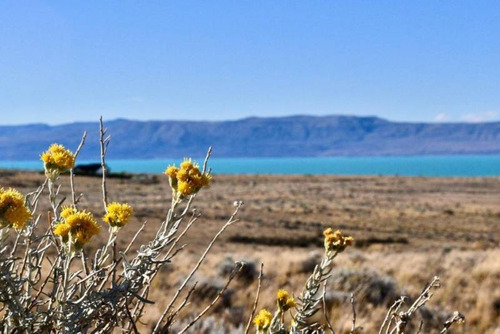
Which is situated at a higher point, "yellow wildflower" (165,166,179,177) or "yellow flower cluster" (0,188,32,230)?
"yellow wildflower" (165,166,179,177)

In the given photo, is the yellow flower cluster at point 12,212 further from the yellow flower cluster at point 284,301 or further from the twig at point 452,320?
Result: the twig at point 452,320

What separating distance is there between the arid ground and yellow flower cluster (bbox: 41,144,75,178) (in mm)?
2864

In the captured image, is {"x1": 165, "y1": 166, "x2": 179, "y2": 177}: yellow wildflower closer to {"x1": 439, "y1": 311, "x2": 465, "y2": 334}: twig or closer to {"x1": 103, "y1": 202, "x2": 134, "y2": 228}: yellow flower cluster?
{"x1": 103, "y1": 202, "x2": 134, "y2": 228}: yellow flower cluster

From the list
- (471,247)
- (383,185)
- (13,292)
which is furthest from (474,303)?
(383,185)

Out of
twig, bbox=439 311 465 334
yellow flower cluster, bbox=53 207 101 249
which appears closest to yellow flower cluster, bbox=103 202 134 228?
yellow flower cluster, bbox=53 207 101 249

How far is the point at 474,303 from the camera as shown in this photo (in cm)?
796

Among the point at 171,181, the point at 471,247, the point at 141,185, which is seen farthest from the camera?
the point at 141,185

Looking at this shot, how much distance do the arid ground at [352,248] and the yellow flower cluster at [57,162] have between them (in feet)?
9.40

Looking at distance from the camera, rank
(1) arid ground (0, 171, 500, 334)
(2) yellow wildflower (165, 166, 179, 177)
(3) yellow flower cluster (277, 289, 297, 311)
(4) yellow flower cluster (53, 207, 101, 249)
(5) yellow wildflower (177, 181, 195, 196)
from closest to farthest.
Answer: (4) yellow flower cluster (53, 207, 101, 249) < (5) yellow wildflower (177, 181, 195, 196) < (2) yellow wildflower (165, 166, 179, 177) < (3) yellow flower cluster (277, 289, 297, 311) < (1) arid ground (0, 171, 500, 334)

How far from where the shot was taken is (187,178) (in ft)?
5.72

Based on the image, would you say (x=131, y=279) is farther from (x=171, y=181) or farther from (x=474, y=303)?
(x=474, y=303)

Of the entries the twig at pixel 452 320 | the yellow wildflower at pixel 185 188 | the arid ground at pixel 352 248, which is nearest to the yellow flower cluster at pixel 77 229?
the yellow wildflower at pixel 185 188

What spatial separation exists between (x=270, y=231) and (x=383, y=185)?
41738 mm

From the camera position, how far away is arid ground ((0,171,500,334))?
7.32 meters
